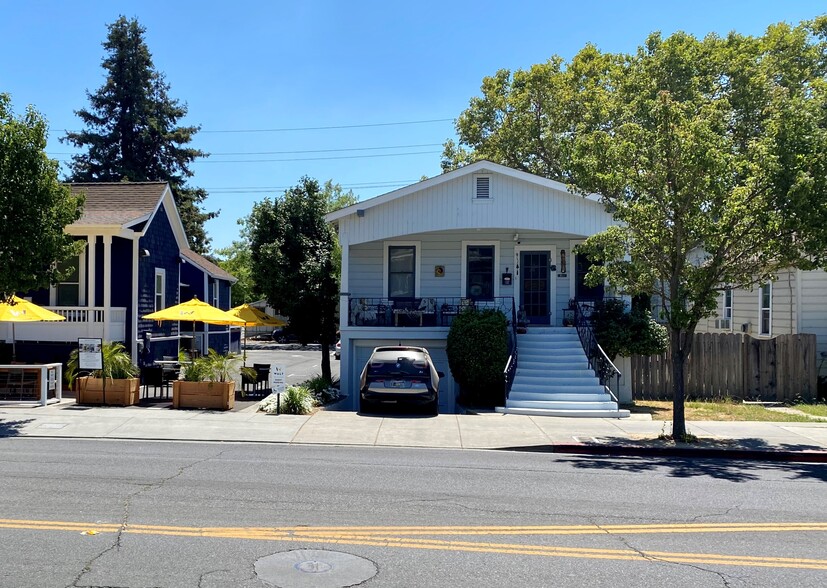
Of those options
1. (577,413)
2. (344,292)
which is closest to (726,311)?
(577,413)

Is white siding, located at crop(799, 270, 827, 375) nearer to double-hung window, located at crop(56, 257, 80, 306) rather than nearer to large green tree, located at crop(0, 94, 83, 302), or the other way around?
large green tree, located at crop(0, 94, 83, 302)

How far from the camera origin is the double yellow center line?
6207 millimetres

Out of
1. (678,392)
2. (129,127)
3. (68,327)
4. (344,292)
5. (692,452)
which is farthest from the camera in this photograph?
(129,127)

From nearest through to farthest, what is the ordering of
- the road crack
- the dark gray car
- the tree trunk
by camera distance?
1. the road crack
2. the tree trunk
3. the dark gray car

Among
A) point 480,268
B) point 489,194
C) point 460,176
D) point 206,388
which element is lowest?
point 206,388

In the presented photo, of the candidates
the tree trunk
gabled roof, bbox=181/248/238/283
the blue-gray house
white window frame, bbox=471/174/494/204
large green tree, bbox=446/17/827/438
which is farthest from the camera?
gabled roof, bbox=181/248/238/283

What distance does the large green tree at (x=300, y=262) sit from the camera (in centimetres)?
2138

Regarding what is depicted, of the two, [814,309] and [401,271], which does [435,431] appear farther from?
[814,309]

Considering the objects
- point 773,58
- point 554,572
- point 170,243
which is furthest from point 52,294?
point 773,58

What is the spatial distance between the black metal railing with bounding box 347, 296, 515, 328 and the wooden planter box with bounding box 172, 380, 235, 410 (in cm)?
482

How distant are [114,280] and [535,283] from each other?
39.9ft

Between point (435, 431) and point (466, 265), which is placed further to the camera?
point (466, 265)

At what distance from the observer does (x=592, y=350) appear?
60.2 ft

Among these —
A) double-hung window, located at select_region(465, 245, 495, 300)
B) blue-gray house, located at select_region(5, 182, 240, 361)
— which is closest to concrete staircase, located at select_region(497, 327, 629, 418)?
double-hung window, located at select_region(465, 245, 495, 300)
